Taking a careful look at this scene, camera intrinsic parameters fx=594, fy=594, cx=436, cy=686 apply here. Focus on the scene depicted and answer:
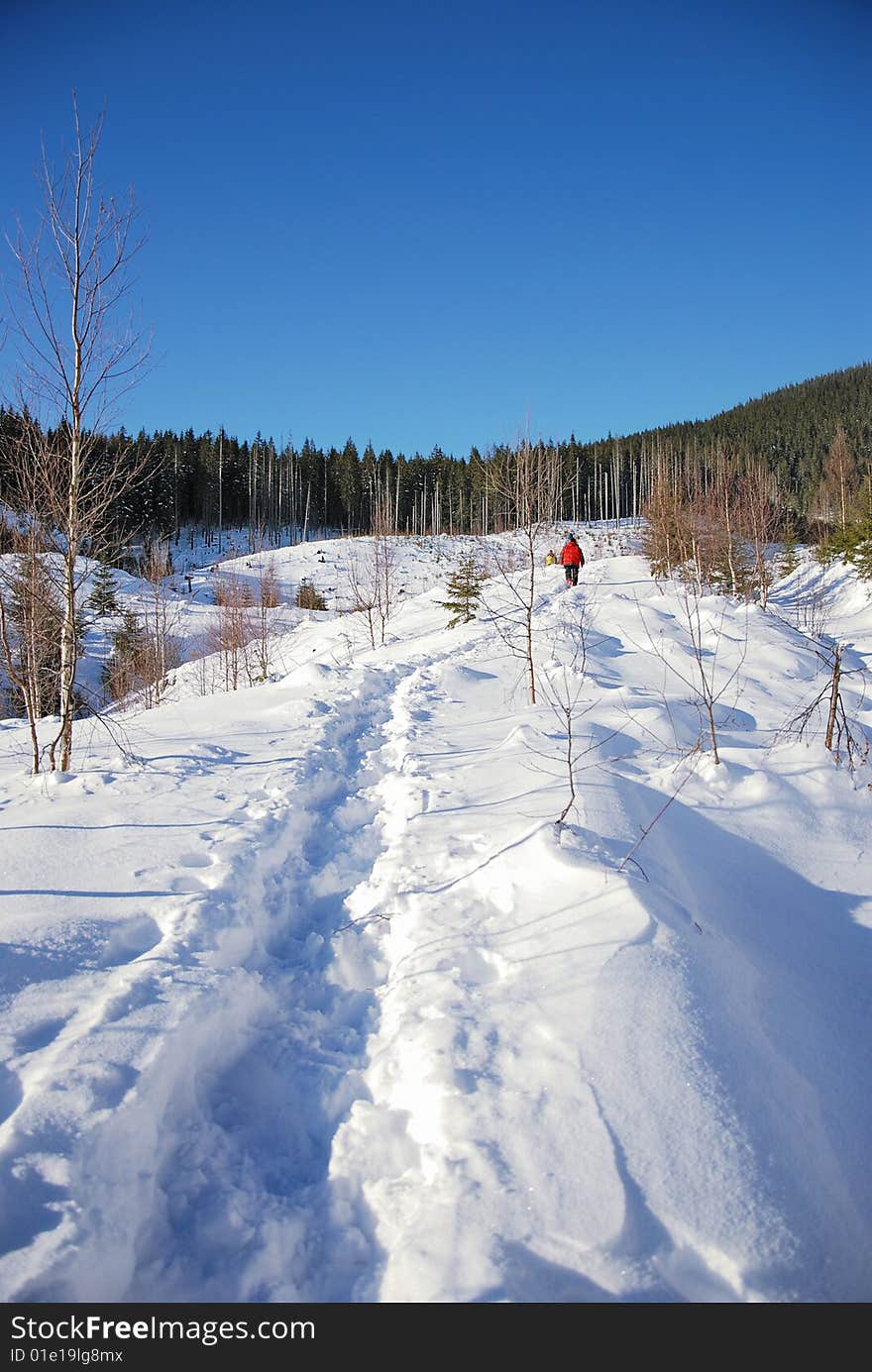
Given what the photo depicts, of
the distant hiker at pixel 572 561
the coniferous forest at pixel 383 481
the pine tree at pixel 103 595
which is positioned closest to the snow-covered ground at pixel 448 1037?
the pine tree at pixel 103 595

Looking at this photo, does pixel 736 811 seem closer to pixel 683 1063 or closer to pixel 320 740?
pixel 683 1063

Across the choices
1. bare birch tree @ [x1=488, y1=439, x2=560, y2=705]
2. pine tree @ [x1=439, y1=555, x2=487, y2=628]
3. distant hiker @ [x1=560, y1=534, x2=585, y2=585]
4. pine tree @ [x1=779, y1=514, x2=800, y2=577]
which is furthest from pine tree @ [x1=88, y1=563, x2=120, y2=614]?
pine tree @ [x1=779, y1=514, x2=800, y2=577]

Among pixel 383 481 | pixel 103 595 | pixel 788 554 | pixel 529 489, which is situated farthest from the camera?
pixel 383 481

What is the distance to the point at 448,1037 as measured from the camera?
251 cm

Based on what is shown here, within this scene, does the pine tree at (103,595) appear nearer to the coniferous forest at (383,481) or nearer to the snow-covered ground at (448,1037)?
the snow-covered ground at (448,1037)

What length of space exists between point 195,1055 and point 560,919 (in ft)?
5.99

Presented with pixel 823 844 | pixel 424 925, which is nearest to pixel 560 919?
pixel 424 925

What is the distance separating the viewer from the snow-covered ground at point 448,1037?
5.80ft

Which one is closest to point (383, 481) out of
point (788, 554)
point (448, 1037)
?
point (788, 554)

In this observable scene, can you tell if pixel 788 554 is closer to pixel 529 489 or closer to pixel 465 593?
pixel 465 593

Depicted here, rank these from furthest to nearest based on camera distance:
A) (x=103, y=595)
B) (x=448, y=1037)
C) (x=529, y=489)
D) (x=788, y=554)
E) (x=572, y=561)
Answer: (x=788, y=554)
(x=103, y=595)
(x=572, y=561)
(x=529, y=489)
(x=448, y=1037)

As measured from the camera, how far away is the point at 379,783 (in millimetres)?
6207

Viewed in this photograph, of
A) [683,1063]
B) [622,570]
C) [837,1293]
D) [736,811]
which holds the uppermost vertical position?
[622,570]

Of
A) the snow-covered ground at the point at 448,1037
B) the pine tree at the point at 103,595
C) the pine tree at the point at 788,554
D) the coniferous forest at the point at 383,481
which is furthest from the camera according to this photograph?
the coniferous forest at the point at 383,481
